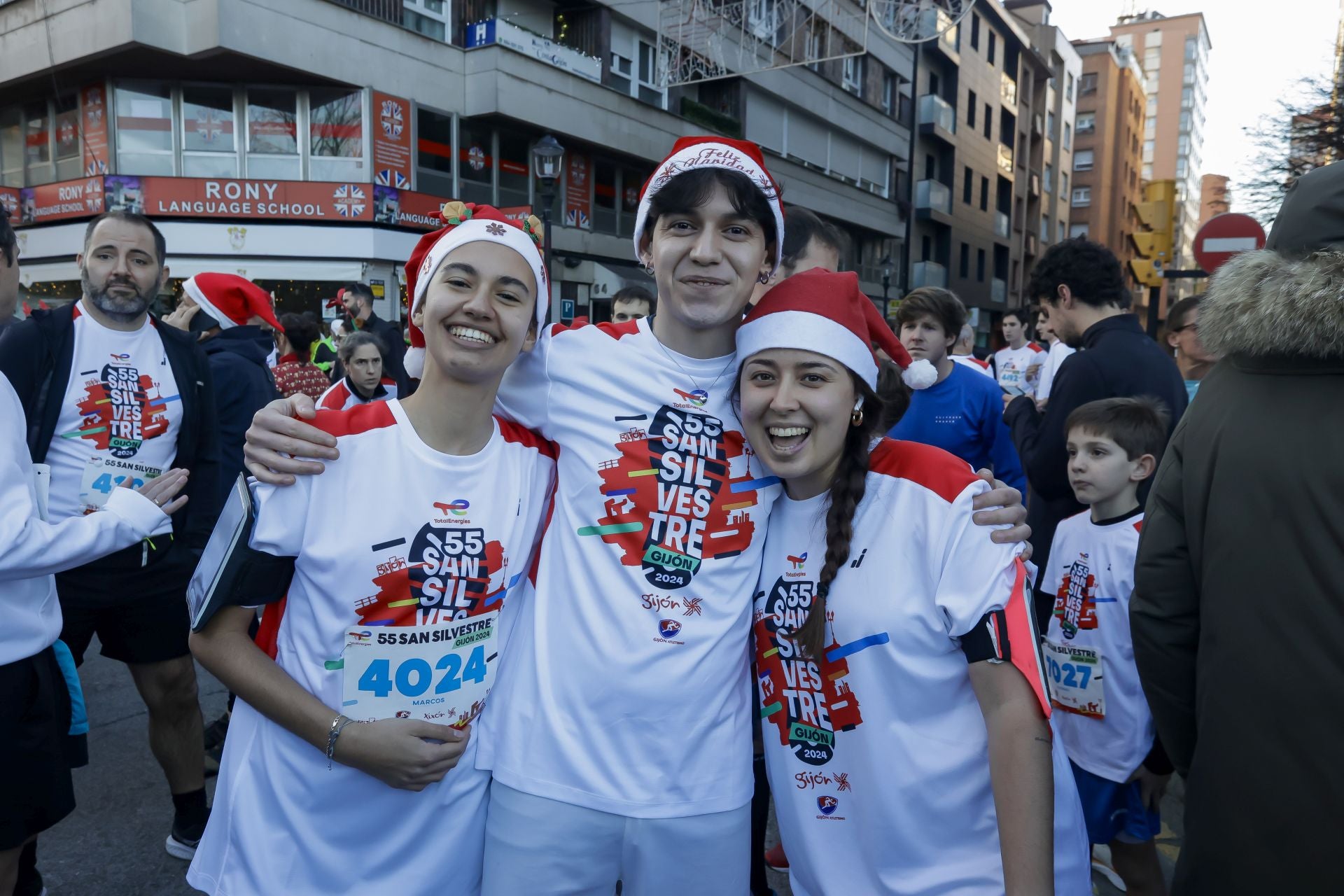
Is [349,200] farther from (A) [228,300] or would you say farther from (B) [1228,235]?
Answer: (B) [1228,235]

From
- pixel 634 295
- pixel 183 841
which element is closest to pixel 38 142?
pixel 634 295

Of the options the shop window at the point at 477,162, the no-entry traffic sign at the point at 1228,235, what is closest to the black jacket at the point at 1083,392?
the no-entry traffic sign at the point at 1228,235

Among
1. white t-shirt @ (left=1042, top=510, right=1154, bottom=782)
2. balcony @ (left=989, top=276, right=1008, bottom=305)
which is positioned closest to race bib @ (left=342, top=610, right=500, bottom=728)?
white t-shirt @ (left=1042, top=510, right=1154, bottom=782)

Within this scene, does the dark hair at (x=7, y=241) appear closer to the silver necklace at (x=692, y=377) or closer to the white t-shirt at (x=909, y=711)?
the silver necklace at (x=692, y=377)

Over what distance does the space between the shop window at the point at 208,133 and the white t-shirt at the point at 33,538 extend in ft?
57.6

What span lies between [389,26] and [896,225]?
22.8m

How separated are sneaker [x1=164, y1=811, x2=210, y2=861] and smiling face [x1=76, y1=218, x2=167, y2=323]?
211 centimetres

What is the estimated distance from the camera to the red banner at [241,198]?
54.9 feet

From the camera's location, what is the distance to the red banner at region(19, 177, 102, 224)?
16.9 metres

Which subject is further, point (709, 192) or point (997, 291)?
point (997, 291)

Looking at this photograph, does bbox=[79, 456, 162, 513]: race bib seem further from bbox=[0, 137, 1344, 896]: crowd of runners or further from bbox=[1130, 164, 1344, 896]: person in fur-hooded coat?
bbox=[1130, 164, 1344, 896]: person in fur-hooded coat

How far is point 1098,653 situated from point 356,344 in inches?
201

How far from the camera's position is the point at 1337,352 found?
5.09ft

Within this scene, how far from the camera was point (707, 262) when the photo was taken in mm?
2201
